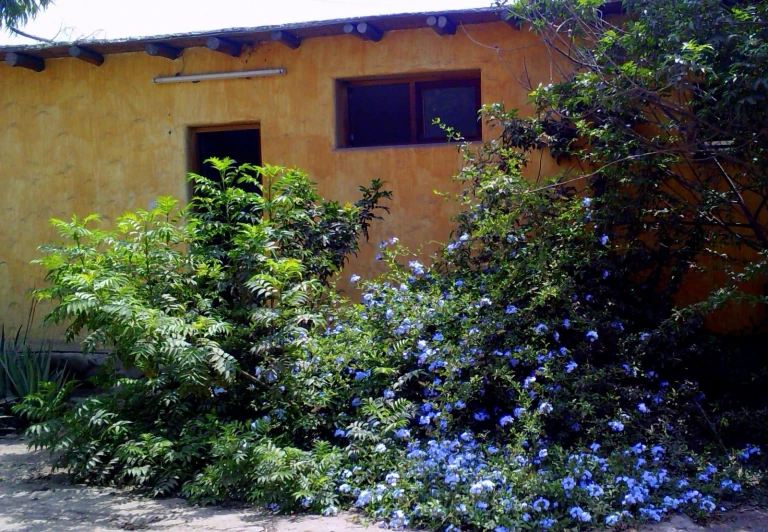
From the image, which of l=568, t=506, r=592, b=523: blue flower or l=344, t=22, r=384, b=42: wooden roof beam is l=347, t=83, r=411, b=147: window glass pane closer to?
l=344, t=22, r=384, b=42: wooden roof beam

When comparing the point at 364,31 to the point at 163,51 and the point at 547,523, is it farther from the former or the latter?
the point at 547,523

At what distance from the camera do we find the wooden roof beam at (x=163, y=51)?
8.37m

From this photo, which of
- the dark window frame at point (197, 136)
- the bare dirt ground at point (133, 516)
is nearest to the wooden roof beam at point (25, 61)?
the dark window frame at point (197, 136)

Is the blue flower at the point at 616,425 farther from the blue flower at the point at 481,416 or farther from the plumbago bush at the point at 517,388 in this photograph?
the blue flower at the point at 481,416

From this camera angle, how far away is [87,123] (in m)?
9.17

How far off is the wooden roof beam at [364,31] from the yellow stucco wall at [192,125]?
0.17 meters

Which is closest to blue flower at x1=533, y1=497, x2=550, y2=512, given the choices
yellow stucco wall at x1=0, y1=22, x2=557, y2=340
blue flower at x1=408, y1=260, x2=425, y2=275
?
blue flower at x1=408, y1=260, x2=425, y2=275

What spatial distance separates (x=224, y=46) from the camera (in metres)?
8.30

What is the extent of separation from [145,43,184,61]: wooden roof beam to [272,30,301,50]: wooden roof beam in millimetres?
1227

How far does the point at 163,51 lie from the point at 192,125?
842mm

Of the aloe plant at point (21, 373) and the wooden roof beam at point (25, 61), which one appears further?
the wooden roof beam at point (25, 61)

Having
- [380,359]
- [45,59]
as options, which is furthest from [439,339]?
[45,59]

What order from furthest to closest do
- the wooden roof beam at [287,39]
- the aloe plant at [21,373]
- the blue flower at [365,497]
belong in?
1. the wooden roof beam at [287,39]
2. the aloe plant at [21,373]
3. the blue flower at [365,497]

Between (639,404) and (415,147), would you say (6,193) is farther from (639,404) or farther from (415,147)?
(639,404)
